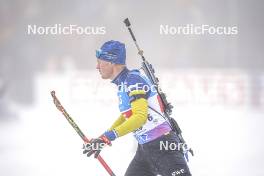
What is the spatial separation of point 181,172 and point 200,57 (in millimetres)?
5111

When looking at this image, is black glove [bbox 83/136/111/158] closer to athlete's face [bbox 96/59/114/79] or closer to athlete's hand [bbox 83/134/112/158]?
athlete's hand [bbox 83/134/112/158]

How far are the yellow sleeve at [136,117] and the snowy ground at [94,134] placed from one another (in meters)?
2.07

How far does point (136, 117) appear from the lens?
317 cm

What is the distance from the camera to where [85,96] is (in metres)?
6.74

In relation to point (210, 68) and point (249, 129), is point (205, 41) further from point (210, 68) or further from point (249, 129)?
point (249, 129)

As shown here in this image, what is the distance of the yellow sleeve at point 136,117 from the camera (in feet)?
10.4

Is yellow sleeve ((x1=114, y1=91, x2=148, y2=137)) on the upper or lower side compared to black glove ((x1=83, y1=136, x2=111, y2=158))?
upper

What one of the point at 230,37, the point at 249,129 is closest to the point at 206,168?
the point at 249,129

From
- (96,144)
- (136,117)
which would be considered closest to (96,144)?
(96,144)

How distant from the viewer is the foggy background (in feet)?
19.6

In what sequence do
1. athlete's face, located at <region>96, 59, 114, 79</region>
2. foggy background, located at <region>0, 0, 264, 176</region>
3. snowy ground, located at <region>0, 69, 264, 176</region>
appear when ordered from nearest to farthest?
athlete's face, located at <region>96, 59, 114, 79</region> < snowy ground, located at <region>0, 69, 264, 176</region> < foggy background, located at <region>0, 0, 264, 176</region>

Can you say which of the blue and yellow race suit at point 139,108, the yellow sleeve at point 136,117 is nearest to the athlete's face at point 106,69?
the blue and yellow race suit at point 139,108

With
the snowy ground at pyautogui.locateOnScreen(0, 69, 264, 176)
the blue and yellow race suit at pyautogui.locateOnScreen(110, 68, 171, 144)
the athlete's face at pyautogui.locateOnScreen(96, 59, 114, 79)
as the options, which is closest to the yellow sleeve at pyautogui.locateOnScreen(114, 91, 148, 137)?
the blue and yellow race suit at pyautogui.locateOnScreen(110, 68, 171, 144)

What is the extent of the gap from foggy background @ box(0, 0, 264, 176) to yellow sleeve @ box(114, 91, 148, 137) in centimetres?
221
